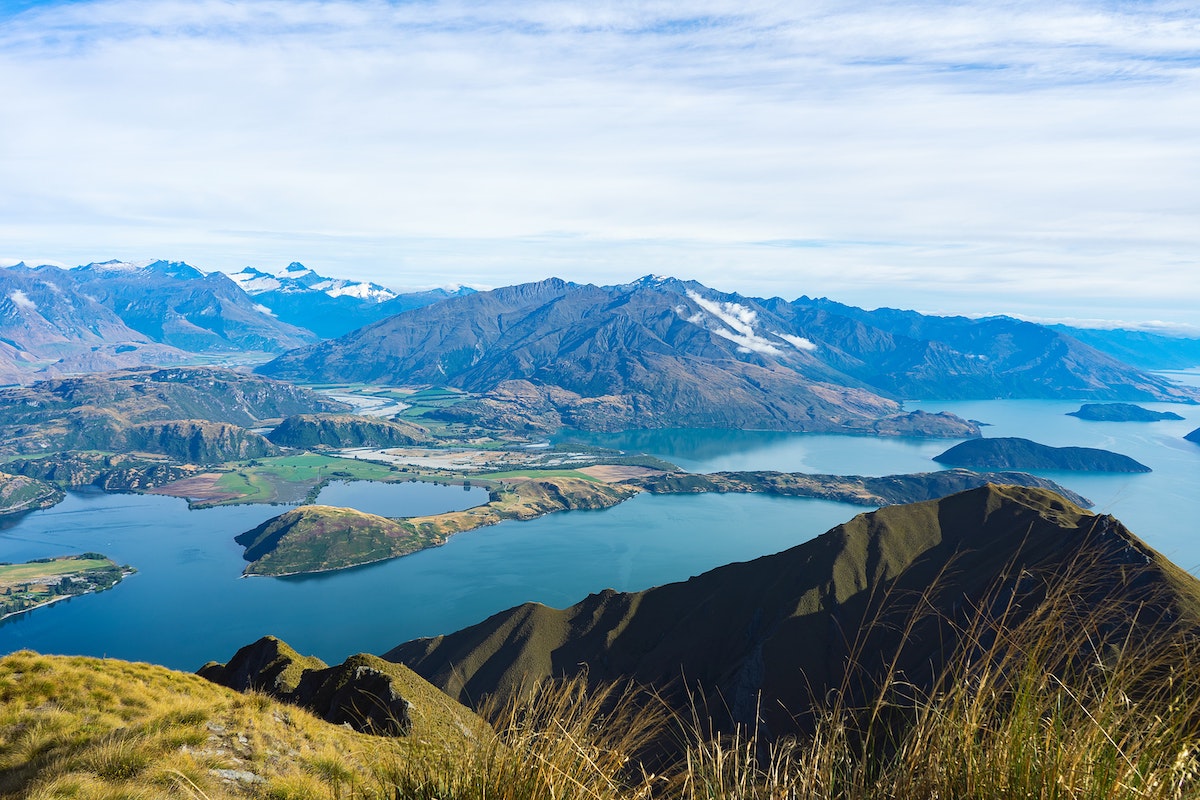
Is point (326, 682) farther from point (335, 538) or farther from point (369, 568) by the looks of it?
point (335, 538)

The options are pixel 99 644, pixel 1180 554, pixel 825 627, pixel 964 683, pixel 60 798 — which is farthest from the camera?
pixel 1180 554

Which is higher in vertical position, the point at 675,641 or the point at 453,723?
the point at 453,723

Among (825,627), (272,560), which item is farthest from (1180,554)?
(272,560)

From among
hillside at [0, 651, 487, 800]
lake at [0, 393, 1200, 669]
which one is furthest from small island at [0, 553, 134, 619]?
hillside at [0, 651, 487, 800]

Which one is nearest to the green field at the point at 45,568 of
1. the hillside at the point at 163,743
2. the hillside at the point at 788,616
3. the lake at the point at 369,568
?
the lake at the point at 369,568

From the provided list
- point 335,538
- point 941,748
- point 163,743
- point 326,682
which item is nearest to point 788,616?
point 326,682

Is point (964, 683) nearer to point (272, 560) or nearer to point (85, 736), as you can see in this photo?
point (85, 736)

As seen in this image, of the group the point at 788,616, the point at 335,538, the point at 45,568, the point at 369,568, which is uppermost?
the point at 788,616
